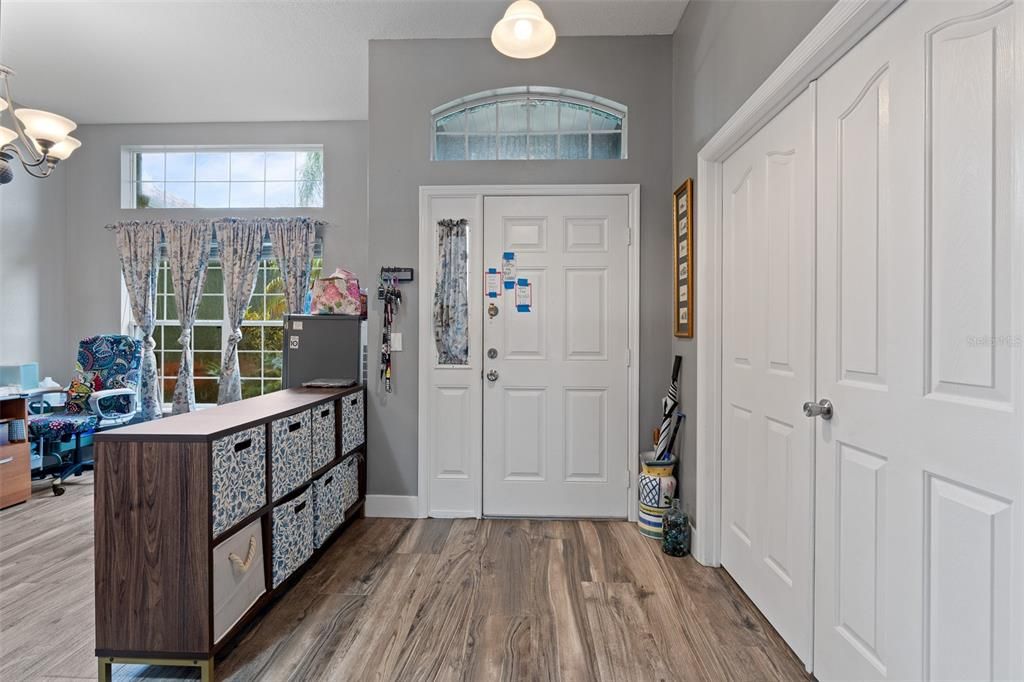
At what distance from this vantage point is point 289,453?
2262 mm

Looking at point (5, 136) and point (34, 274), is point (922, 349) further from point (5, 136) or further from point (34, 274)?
point (34, 274)

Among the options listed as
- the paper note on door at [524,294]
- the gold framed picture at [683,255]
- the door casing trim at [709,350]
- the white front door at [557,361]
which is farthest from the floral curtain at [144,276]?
the door casing trim at [709,350]

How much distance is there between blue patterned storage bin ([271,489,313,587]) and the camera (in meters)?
2.14

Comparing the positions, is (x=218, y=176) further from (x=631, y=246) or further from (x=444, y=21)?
(x=631, y=246)

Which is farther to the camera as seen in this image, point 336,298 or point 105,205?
point 105,205

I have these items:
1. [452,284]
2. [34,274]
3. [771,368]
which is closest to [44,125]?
[452,284]

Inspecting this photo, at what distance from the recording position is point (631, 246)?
3205 millimetres

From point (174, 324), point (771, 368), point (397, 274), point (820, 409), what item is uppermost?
point (397, 274)

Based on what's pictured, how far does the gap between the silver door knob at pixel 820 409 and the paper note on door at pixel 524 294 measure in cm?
181

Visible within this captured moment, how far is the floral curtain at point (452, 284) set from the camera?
329cm

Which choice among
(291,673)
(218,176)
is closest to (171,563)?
(291,673)

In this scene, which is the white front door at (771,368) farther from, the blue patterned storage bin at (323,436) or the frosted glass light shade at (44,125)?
the frosted glass light shade at (44,125)

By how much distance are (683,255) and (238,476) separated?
242 centimetres

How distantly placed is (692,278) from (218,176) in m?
4.43
